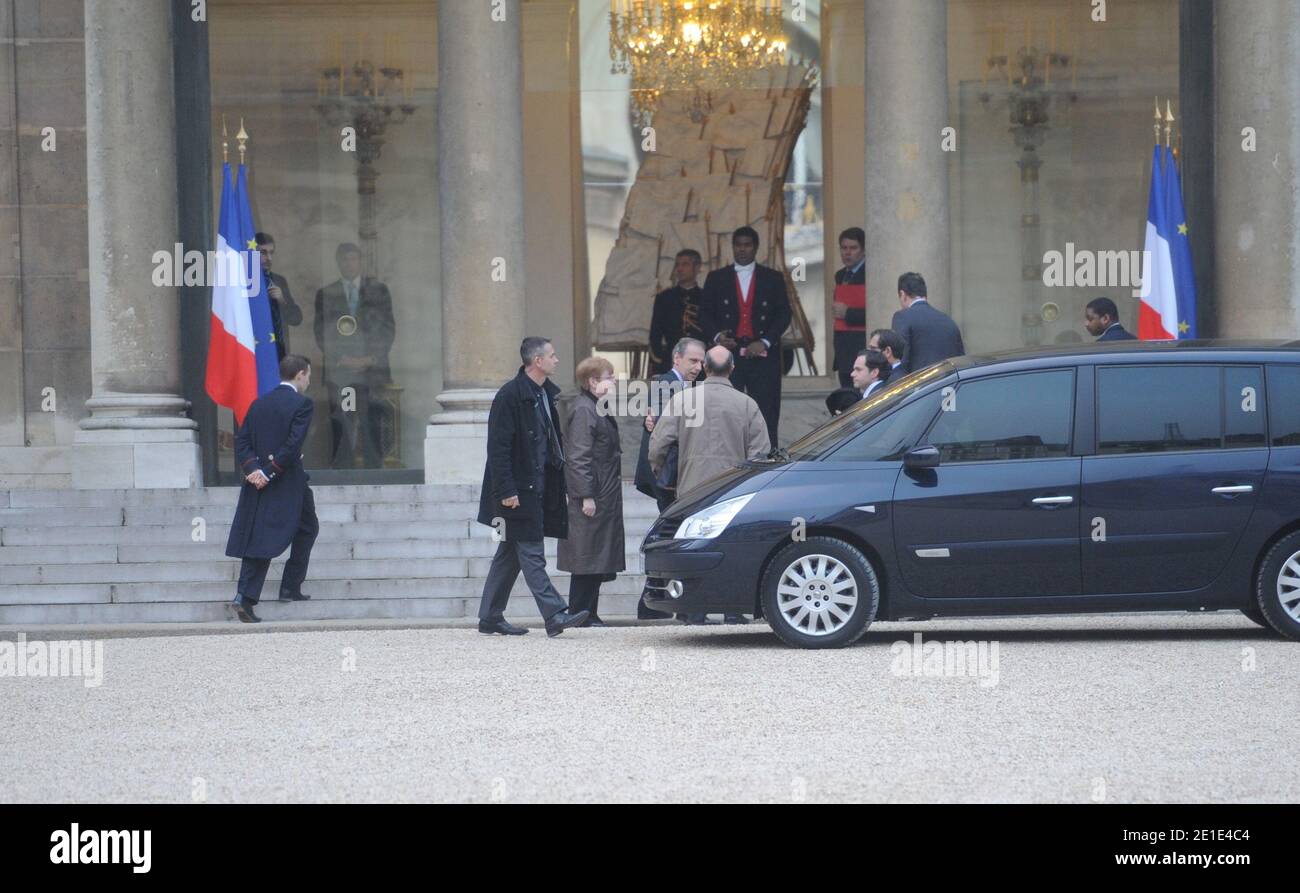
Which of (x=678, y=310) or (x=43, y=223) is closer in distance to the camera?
(x=678, y=310)

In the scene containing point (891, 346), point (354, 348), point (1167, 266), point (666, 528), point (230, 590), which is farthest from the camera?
point (354, 348)

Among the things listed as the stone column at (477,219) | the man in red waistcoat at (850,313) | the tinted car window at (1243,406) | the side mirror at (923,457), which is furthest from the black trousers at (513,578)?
the man in red waistcoat at (850,313)

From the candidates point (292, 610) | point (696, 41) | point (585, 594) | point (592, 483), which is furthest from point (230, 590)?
point (696, 41)

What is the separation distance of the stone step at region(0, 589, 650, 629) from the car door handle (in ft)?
16.4

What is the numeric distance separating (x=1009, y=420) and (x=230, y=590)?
22.0 feet

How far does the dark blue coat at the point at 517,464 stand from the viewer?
12594mm

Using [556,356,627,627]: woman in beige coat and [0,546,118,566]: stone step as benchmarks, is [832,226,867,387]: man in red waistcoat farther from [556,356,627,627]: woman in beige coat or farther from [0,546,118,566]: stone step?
[0,546,118,566]: stone step

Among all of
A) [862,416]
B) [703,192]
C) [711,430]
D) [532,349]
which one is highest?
[703,192]

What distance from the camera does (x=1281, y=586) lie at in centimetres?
1136

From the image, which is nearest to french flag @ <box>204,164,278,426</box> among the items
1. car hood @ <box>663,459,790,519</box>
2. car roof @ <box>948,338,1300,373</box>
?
car hood @ <box>663,459,790,519</box>

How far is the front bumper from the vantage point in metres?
11.4

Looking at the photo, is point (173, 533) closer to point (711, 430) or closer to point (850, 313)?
point (711, 430)

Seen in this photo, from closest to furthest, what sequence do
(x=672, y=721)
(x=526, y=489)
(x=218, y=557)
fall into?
(x=672, y=721), (x=526, y=489), (x=218, y=557)
